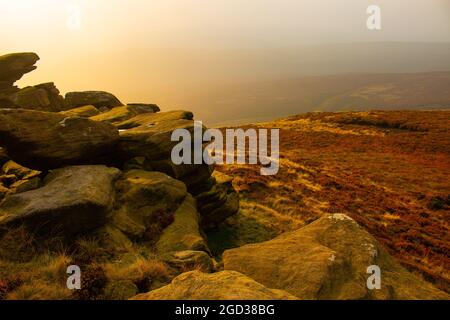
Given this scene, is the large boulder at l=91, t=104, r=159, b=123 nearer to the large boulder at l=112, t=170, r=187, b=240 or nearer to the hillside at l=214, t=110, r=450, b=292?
the large boulder at l=112, t=170, r=187, b=240

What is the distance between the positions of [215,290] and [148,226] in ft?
28.1

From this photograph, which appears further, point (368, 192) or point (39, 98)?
point (368, 192)

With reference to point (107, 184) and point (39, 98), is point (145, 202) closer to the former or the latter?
point (107, 184)

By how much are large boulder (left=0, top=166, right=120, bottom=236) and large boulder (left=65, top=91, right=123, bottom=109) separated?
1642cm

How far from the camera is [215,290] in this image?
813 cm

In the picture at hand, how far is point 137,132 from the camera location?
2012 centimetres

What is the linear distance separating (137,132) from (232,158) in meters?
22.3

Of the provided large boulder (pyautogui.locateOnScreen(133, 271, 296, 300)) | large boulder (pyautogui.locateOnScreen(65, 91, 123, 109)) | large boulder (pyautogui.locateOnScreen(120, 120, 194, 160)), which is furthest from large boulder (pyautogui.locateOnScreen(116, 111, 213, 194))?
large boulder (pyautogui.locateOnScreen(133, 271, 296, 300))

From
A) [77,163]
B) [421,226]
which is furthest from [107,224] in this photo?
[421,226]

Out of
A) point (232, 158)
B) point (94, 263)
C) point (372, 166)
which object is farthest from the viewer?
point (372, 166)

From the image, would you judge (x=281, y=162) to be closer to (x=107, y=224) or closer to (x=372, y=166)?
(x=372, y=166)

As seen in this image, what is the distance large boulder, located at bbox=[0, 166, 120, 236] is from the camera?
12562 millimetres

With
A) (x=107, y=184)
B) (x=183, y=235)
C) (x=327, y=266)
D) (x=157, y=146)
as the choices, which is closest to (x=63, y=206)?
(x=107, y=184)

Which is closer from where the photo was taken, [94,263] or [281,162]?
[94,263]
